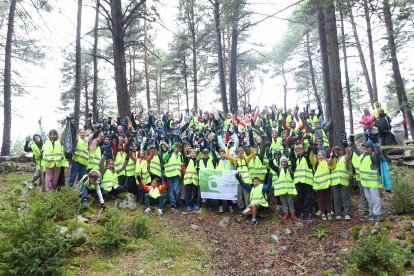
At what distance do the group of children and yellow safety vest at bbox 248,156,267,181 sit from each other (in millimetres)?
31

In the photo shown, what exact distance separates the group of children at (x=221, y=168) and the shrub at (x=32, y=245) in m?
2.20

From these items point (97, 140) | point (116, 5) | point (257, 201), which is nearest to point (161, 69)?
point (116, 5)

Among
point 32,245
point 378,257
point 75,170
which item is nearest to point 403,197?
point 378,257

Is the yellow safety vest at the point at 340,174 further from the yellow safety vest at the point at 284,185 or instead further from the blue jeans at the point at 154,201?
the blue jeans at the point at 154,201

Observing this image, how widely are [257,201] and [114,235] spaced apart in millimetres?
4005

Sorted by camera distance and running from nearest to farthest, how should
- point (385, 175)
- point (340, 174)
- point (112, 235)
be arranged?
point (112, 235), point (385, 175), point (340, 174)

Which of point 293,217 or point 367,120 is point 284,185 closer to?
point 293,217

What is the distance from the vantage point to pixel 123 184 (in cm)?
1008

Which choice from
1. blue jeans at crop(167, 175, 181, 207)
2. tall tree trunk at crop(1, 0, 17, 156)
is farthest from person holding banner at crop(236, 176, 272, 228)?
tall tree trunk at crop(1, 0, 17, 156)

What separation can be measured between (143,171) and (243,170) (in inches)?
125

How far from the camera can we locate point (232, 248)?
7.49 m

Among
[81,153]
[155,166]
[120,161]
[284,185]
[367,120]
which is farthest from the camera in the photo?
[367,120]

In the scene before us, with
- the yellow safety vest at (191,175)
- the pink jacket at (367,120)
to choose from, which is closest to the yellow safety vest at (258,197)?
the yellow safety vest at (191,175)

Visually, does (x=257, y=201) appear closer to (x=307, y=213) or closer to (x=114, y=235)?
(x=307, y=213)
